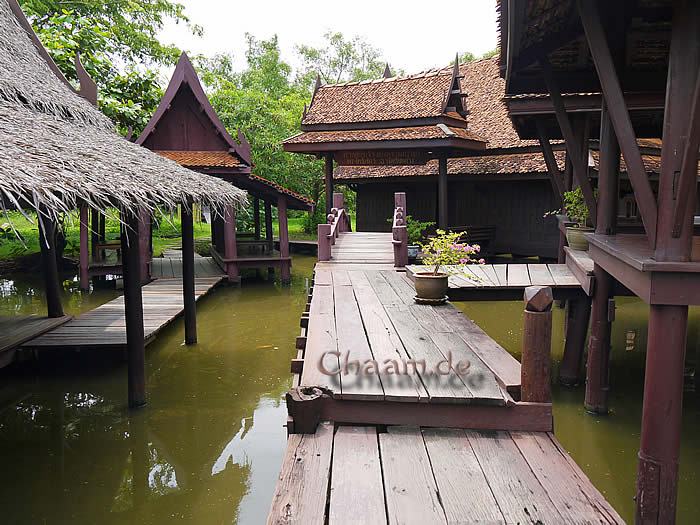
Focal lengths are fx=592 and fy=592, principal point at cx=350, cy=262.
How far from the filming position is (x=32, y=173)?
13.6 ft

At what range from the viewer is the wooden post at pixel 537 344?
2.95 m

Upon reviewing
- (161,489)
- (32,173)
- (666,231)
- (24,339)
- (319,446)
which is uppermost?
(32,173)

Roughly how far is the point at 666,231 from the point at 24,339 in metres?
7.45

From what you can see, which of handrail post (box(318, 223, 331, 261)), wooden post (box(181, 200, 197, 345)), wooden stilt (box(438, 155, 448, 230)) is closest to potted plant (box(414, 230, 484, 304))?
handrail post (box(318, 223, 331, 261))

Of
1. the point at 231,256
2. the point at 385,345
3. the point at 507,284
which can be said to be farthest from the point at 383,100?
the point at 385,345

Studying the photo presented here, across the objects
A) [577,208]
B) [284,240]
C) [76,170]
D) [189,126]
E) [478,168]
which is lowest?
[284,240]

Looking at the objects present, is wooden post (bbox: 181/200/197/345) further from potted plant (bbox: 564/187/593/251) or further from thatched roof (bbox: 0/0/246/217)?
potted plant (bbox: 564/187/593/251)

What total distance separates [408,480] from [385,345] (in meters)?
1.64

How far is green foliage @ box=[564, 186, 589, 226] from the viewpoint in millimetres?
8336

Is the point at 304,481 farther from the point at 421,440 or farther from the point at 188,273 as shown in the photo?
the point at 188,273

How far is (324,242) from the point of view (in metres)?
9.83

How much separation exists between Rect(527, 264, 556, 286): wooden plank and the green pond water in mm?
1317

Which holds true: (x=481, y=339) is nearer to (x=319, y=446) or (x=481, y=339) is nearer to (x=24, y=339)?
(x=319, y=446)

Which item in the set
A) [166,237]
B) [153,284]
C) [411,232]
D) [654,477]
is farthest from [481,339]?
[166,237]
